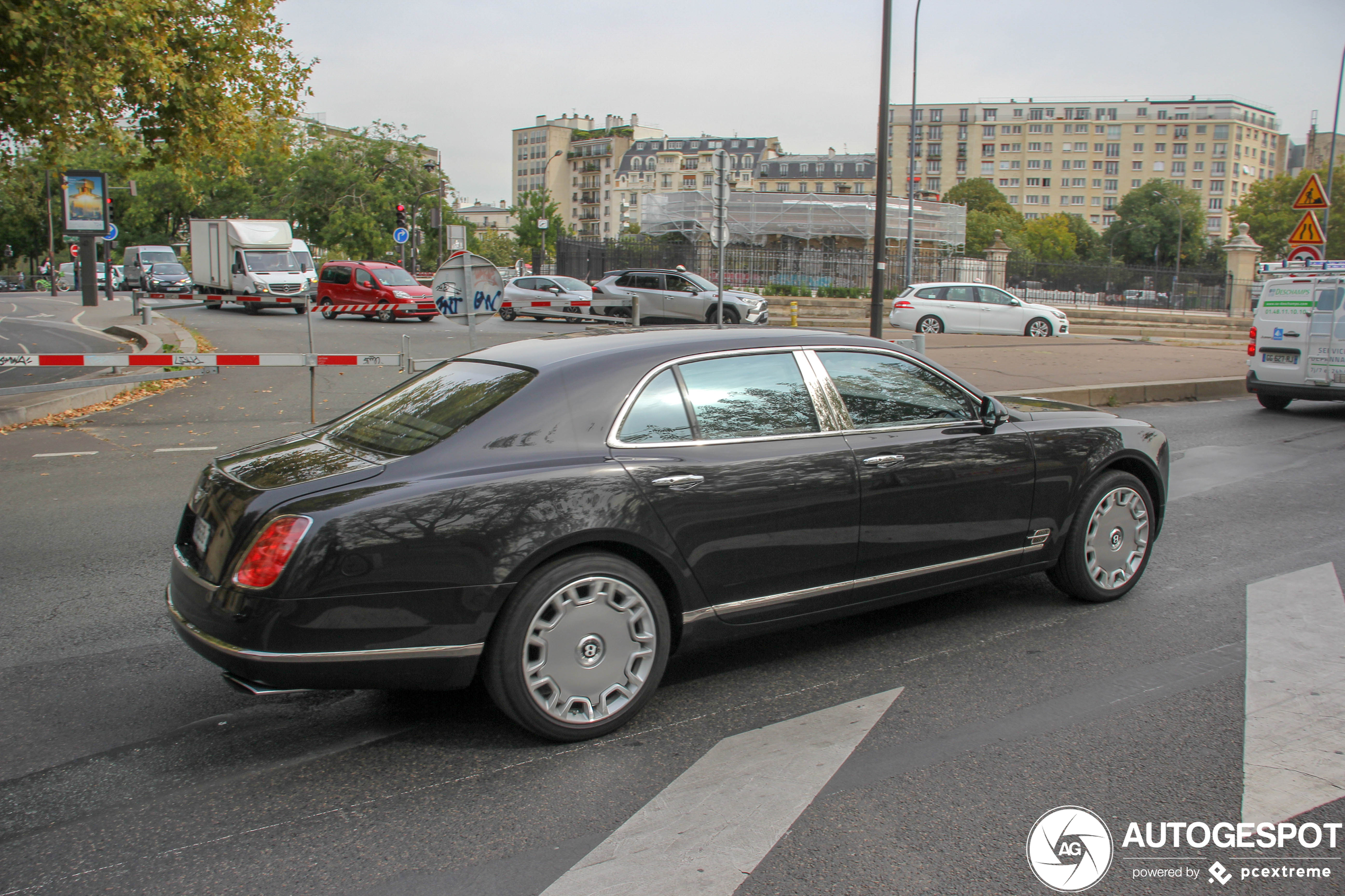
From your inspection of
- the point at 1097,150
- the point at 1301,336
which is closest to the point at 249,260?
the point at 1301,336

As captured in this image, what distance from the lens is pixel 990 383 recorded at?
15188 mm

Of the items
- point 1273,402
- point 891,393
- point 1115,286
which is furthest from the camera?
point 1115,286

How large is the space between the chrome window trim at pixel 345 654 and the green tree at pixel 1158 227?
11191 cm

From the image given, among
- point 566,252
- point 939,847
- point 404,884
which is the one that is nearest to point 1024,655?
point 939,847

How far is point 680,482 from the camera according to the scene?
3.68 m

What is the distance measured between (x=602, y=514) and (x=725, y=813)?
41.1 inches

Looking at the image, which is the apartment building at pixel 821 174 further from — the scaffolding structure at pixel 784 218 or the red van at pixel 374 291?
the red van at pixel 374 291

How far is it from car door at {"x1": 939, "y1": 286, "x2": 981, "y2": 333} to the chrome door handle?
25.7 metres

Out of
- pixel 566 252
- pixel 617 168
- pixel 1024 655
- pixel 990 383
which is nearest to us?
pixel 1024 655

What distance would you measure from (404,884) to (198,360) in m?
8.20

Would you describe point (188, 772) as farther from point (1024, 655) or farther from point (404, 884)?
point (1024, 655)

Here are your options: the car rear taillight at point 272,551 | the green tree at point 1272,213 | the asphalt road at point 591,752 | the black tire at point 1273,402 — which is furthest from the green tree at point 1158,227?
the car rear taillight at point 272,551

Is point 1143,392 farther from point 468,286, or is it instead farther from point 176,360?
point 176,360

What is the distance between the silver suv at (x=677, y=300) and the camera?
28.0 metres
